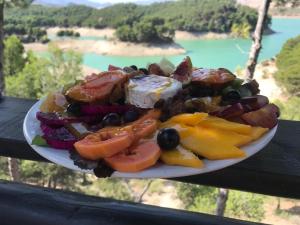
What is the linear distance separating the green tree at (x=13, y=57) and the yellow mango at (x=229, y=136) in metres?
19.4

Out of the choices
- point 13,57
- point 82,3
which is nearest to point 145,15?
point 82,3

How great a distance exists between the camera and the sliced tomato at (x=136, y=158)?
688 mm

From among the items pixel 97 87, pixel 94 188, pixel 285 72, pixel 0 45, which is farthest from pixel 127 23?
pixel 97 87

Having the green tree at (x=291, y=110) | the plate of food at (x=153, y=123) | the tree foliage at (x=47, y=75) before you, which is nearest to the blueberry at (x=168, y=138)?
the plate of food at (x=153, y=123)

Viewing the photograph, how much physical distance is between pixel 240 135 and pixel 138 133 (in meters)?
0.17

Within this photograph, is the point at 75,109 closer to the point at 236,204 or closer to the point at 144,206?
the point at 144,206

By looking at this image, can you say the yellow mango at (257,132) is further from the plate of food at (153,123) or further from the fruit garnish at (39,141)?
the fruit garnish at (39,141)

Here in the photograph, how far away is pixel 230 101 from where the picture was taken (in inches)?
33.7

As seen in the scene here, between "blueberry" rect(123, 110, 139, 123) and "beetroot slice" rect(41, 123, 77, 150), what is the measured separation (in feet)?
0.32

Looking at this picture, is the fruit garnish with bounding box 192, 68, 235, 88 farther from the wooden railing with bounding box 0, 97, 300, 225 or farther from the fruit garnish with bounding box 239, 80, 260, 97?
the wooden railing with bounding box 0, 97, 300, 225

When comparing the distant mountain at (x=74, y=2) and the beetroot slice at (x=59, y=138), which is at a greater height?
the beetroot slice at (x=59, y=138)

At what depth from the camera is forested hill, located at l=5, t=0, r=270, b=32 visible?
87.2 ft

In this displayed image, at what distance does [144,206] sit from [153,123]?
0.50ft

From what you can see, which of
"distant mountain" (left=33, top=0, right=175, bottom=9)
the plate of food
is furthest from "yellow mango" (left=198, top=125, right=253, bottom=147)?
"distant mountain" (left=33, top=0, right=175, bottom=9)
